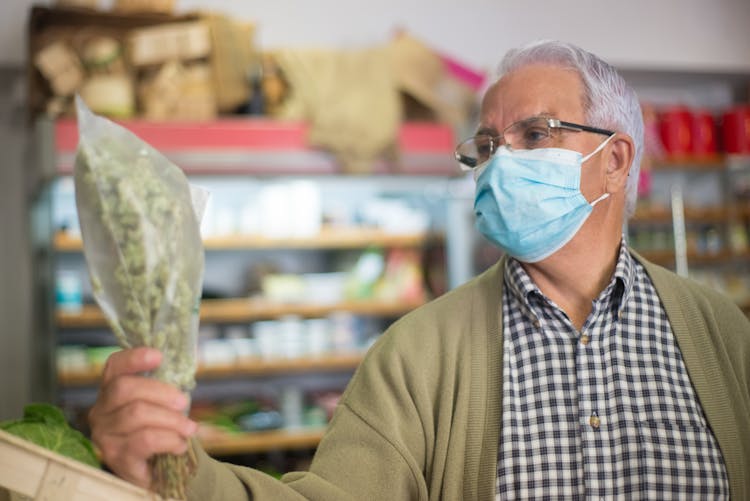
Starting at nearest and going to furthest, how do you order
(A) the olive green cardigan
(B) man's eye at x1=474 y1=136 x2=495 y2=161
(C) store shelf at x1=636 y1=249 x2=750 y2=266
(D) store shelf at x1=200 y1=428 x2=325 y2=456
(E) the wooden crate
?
(E) the wooden crate < (A) the olive green cardigan < (B) man's eye at x1=474 y1=136 x2=495 y2=161 < (D) store shelf at x1=200 y1=428 x2=325 y2=456 < (C) store shelf at x1=636 y1=249 x2=750 y2=266

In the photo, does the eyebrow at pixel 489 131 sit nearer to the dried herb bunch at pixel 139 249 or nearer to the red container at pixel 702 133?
the dried herb bunch at pixel 139 249

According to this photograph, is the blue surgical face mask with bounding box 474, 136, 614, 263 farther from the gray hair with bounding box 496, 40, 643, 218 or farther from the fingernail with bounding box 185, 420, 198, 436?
the fingernail with bounding box 185, 420, 198, 436

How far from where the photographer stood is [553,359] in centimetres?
172

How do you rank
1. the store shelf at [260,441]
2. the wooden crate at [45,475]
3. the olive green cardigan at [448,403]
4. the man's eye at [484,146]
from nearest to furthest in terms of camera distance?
the wooden crate at [45,475], the olive green cardigan at [448,403], the man's eye at [484,146], the store shelf at [260,441]

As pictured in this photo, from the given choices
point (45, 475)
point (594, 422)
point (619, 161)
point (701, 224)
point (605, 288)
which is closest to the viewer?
point (45, 475)

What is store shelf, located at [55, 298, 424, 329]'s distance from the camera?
4520 millimetres

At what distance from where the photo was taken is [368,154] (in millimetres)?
4457

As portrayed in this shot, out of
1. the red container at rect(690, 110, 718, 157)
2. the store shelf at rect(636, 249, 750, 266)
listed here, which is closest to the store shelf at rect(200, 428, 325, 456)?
the store shelf at rect(636, 249, 750, 266)

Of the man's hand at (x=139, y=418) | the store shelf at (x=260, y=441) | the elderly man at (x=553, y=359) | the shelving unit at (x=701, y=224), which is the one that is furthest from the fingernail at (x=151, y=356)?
the shelving unit at (x=701, y=224)

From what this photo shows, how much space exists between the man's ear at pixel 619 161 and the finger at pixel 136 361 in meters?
1.22

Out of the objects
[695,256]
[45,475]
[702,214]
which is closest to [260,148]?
[45,475]

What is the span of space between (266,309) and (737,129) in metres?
4.03

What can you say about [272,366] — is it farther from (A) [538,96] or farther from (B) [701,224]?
(B) [701,224]

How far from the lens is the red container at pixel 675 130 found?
6250 millimetres
